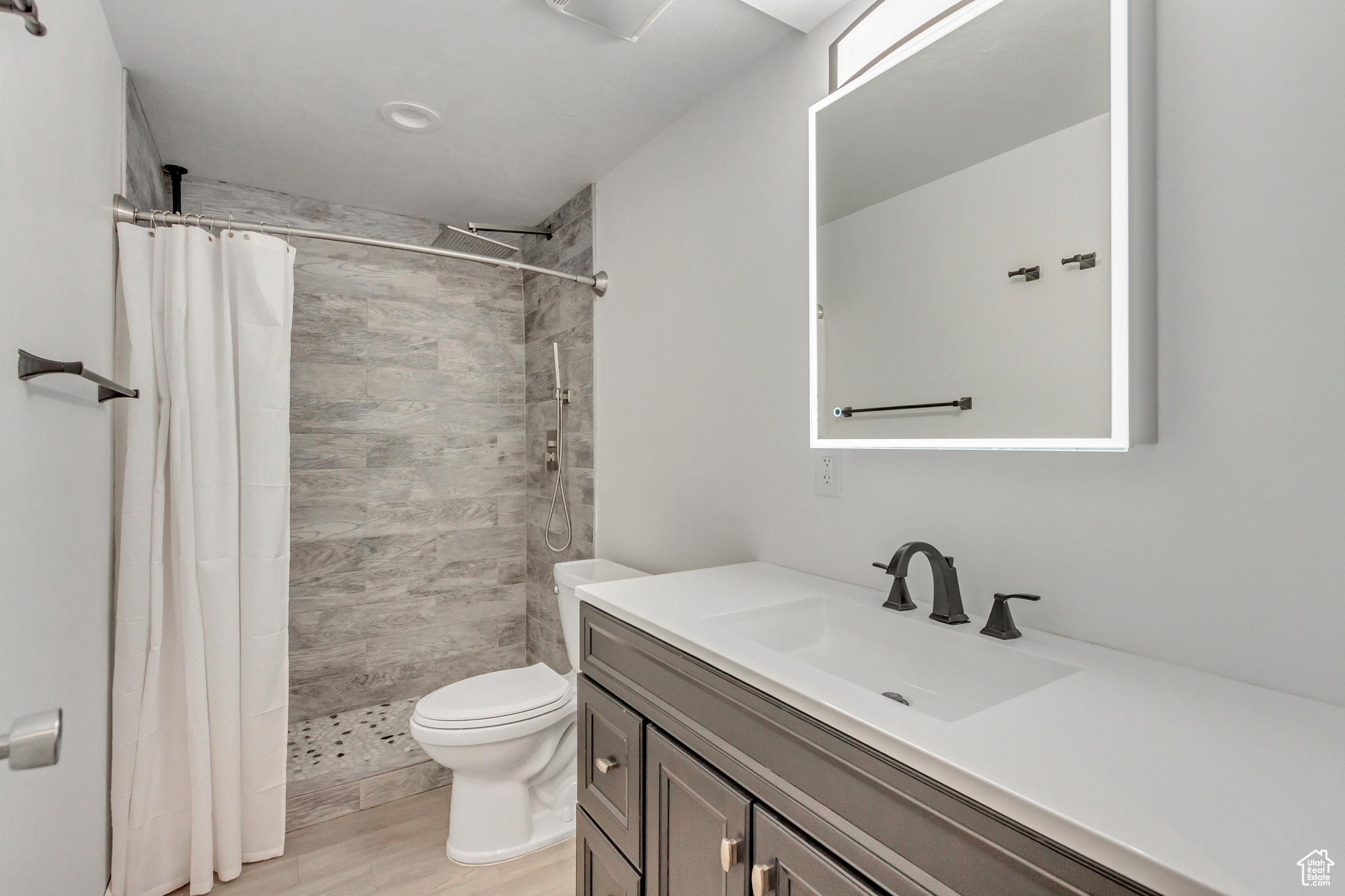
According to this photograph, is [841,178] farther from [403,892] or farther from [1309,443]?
[403,892]

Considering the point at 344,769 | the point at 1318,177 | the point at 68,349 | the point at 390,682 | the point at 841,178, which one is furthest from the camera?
the point at 390,682

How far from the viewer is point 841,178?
149 centimetres

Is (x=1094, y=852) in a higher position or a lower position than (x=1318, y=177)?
lower

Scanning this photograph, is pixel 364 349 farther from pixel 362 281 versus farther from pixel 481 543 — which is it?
pixel 481 543

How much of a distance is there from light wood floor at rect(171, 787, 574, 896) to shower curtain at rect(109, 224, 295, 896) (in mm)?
81

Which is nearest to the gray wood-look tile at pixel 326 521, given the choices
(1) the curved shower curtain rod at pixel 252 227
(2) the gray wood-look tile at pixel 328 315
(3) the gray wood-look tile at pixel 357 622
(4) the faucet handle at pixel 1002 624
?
(3) the gray wood-look tile at pixel 357 622

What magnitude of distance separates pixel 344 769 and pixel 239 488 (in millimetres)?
1104

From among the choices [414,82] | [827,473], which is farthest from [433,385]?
[827,473]

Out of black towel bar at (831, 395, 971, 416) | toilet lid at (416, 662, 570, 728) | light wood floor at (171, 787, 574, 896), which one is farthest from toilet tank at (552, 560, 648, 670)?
black towel bar at (831, 395, 971, 416)

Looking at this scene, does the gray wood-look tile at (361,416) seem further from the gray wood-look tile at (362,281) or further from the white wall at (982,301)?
the white wall at (982,301)

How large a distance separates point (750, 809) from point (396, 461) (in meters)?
2.52

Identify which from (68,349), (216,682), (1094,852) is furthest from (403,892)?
(1094,852)

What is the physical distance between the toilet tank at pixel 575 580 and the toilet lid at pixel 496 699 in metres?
0.12

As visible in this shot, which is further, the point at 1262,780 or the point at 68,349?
the point at 68,349
